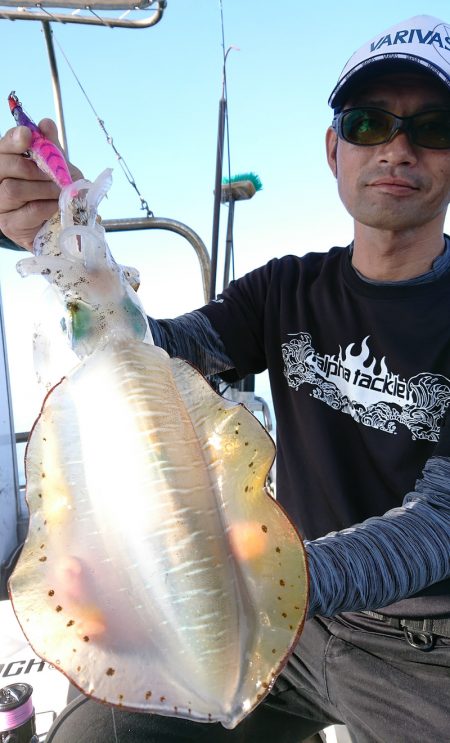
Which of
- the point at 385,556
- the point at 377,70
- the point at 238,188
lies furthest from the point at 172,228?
the point at 385,556

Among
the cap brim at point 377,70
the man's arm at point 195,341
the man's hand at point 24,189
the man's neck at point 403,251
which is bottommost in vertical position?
the man's arm at point 195,341

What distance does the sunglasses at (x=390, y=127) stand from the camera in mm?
1897

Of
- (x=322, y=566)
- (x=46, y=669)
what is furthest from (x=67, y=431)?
(x=46, y=669)

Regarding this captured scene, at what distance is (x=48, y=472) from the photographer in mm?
1026

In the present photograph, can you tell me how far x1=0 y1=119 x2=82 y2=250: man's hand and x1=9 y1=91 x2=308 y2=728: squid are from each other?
41 centimetres

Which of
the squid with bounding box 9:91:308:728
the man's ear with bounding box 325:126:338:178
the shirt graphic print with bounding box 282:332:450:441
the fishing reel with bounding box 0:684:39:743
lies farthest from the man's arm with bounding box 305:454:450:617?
the man's ear with bounding box 325:126:338:178

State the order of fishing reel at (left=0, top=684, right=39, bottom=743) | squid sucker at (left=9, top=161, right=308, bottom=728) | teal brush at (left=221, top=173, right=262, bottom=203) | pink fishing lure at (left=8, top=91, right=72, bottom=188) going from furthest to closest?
teal brush at (left=221, top=173, right=262, bottom=203) < fishing reel at (left=0, top=684, right=39, bottom=743) < pink fishing lure at (left=8, top=91, right=72, bottom=188) < squid sucker at (left=9, top=161, right=308, bottom=728)

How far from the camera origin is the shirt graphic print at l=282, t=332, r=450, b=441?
1865mm

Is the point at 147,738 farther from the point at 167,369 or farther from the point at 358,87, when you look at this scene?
the point at 358,87

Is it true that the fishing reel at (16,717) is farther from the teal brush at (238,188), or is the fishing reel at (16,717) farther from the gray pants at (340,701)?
the teal brush at (238,188)

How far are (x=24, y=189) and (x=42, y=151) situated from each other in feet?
0.48

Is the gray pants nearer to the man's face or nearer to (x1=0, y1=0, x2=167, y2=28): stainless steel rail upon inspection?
the man's face

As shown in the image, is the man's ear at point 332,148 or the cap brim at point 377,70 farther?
the man's ear at point 332,148

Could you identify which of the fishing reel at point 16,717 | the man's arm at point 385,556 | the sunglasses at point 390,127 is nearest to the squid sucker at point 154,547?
the man's arm at point 385,556
